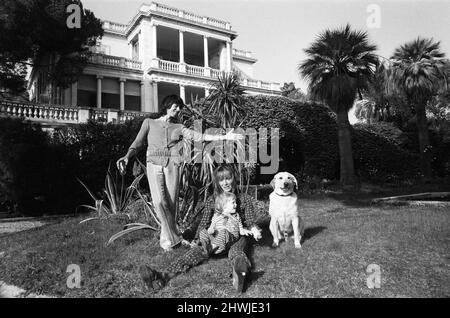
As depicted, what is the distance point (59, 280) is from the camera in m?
3.88

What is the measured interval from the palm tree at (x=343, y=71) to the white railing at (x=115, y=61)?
546 inches

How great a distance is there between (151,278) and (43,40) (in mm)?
17001

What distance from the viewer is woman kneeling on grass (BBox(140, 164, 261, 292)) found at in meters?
3.43

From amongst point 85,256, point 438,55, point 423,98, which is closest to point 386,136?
point 423,98

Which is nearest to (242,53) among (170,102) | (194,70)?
(194,70)

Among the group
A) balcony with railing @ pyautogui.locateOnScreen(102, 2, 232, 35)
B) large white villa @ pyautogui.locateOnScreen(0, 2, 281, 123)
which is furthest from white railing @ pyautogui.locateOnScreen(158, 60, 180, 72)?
balcony with railing @ pyautogui.locateOnScreen(102, 2, 232, 35)

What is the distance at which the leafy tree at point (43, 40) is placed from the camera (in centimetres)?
1418

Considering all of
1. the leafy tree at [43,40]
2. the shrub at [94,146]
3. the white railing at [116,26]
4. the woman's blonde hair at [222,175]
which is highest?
the white railing at [116,26]

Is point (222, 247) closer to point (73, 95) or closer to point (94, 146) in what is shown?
point (94, 146)

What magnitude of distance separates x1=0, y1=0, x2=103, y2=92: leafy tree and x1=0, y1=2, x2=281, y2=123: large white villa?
9.48 feet

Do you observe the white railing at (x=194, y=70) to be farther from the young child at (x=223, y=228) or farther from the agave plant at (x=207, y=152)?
the young child at (x=223, y=228)

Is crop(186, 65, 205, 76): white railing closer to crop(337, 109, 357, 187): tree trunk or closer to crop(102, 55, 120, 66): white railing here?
crop(102, 55, 120, 66): white railing

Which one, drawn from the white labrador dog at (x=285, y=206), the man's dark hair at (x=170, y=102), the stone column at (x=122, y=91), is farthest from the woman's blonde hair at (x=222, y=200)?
the stone column at (x=122, y=91)
